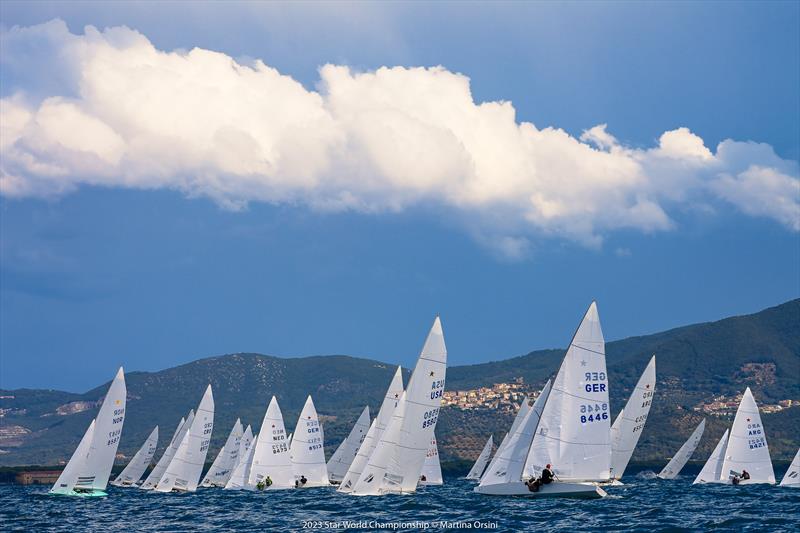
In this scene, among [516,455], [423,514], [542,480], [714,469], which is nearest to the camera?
[423,514]

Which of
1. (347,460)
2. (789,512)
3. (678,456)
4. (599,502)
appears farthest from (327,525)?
(678,456)

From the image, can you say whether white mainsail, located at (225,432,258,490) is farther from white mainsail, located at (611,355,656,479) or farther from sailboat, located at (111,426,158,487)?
white mainsail, located at (611,355,656,479)

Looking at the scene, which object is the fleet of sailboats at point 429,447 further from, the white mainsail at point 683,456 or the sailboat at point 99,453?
the white mainsail at point 683,456

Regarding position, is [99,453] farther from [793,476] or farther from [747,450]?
[747,450]

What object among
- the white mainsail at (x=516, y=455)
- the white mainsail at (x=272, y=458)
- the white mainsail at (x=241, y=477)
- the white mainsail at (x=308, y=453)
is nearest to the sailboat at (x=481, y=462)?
the white mainsail at (x=241, y=477)

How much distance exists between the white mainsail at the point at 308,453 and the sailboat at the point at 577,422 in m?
34.3

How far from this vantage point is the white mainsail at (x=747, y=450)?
83.0 metres

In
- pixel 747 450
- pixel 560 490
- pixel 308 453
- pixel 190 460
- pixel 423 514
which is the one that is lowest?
pixel 423 514

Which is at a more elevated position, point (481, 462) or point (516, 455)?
point (481, 462)

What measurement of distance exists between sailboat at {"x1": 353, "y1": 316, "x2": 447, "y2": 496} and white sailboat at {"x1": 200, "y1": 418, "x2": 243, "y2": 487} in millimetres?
55794

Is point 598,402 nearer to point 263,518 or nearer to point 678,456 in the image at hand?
point 263,518

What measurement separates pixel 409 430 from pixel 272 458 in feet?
94.4

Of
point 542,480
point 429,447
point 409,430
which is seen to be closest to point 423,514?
point 542,480

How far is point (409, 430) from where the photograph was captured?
54.9 metres
